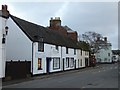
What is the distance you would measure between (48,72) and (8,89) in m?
22.4

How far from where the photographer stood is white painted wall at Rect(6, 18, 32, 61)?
37406 mm

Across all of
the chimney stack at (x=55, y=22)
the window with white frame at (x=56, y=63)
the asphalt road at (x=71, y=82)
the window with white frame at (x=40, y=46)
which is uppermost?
the chimney stack at (x=55, y=22)

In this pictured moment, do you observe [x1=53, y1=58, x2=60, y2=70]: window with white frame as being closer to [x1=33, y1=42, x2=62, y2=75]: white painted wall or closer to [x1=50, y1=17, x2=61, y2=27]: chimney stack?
[x1=33, y1=42, x2=62, y2=75]: white painted wall

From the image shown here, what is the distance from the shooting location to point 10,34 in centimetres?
3831

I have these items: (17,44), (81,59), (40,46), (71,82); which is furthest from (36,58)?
(81,59)

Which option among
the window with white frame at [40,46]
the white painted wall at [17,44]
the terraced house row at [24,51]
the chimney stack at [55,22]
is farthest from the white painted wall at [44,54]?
the chimney stack at [55,22]

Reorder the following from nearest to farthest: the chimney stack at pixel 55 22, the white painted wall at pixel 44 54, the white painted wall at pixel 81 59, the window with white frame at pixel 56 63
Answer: the white painted wall at pixel 44 54 < the window with white frame at pixel 56 63 < the white painted wall at pixel 81 59 < the chimney stack at pixel 55 22

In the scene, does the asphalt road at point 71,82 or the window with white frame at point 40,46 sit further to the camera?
the window with white frame at point 40,46

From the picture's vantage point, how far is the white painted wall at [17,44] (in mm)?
37406

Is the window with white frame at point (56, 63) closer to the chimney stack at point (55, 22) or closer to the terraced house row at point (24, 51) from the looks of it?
the terraced house row at point (24, 51)

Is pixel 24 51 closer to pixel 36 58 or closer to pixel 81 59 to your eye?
pixel 36 58

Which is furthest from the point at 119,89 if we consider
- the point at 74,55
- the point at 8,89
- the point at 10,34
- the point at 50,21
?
the point at 50,21

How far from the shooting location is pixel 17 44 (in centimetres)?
3825

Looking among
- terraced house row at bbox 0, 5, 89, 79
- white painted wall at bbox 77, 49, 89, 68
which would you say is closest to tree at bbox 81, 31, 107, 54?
white painted wall at bbox 77, 49, 89, 68
